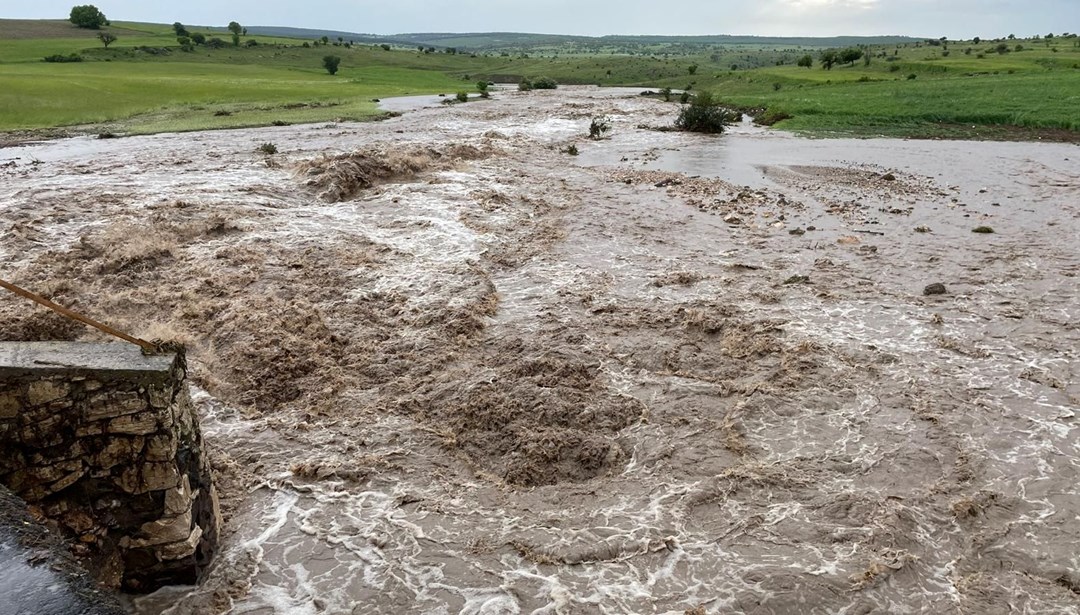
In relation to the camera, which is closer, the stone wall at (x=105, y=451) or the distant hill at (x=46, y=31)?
the stone wall at (x=105, y=451)

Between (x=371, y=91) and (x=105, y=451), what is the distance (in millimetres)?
57274

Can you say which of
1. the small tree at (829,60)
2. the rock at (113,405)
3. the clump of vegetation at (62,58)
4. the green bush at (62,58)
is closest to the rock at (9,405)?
the rock at (113,405)

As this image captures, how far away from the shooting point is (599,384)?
10.5 metres

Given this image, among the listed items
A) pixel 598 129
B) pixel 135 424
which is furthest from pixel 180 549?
pixel 598 129

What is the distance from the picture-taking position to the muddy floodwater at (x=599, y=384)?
6984 millimetres

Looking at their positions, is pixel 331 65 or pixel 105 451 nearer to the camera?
pixel 105 451

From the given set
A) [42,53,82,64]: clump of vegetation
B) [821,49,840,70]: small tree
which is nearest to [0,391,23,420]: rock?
[42,53,82,64]: clump of vegetation

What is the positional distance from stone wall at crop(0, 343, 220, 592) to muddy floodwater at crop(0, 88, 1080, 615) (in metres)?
0.62

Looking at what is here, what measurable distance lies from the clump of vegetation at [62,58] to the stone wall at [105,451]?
248 ft

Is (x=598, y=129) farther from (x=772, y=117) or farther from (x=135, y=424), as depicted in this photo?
(x=135, y=424)

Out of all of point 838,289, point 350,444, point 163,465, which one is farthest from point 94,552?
point 838,289

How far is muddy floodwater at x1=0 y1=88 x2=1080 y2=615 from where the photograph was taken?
6.98 meters

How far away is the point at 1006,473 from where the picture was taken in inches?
329

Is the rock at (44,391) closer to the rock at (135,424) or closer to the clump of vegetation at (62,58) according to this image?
the rock at (135,424)
